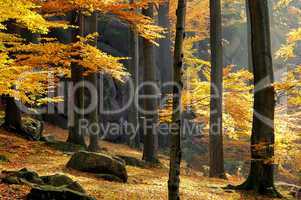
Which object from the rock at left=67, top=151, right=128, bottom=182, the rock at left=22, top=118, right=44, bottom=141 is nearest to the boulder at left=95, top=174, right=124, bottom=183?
the rock at left=67, top=151, right=128, bottom=182

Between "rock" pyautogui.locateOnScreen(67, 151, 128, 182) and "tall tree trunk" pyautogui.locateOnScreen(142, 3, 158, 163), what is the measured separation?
5.10 meters

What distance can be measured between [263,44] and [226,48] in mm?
29715

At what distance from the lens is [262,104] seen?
11727 millimetres

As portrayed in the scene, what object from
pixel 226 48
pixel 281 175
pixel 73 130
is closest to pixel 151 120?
pixel 73 130

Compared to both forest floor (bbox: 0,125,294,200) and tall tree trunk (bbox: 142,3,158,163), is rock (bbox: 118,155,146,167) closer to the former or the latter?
forest floor (bbox: 0,125,294,200)

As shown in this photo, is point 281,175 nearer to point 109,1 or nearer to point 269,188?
point 269,188

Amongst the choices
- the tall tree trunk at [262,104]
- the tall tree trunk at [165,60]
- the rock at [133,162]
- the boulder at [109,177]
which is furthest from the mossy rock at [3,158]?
the tall tree trunk at [165,60]

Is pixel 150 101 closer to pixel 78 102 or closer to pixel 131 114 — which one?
pixel 78 102

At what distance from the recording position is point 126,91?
91.5 ft

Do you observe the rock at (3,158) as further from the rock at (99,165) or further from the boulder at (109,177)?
the boulder at (109,177)

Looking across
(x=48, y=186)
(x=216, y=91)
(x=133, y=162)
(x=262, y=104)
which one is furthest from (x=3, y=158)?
(x=216, y=91)

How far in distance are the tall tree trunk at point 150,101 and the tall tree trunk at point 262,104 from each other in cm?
553

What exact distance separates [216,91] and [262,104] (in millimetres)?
Result: 4850

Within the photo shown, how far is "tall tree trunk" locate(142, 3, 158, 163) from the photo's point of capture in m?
16.4
